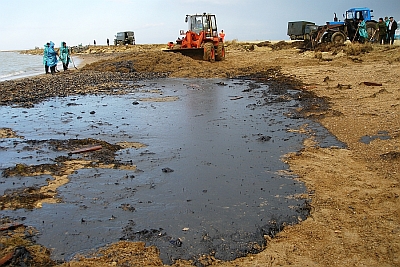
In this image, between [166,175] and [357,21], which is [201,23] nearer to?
[357,21]

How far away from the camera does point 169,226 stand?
3.96 metres

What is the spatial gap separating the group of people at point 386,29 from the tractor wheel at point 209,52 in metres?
11.8

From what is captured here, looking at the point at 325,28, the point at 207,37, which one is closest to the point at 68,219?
the point at 207,37

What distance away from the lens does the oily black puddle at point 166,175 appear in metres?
3.80

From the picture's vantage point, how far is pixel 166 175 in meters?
5.38

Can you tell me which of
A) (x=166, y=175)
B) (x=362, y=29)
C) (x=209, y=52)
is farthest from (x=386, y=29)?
(x=166, y=175)

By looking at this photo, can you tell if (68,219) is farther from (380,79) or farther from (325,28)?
(325,28)

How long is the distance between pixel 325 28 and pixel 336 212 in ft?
83.3

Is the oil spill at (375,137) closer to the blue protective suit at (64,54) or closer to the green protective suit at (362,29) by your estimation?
the blue protective suit at (64,54)

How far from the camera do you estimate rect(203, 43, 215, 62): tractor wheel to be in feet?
70.7

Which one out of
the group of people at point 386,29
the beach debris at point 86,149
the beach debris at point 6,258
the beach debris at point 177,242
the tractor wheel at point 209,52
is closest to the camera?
the beach debris at point 6,258

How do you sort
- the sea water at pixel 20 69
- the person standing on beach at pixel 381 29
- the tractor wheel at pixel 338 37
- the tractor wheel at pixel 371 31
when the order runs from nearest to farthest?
the sea water at pixel 20 69 < the person standing on beach at pixel 381 29 < the tractor wheel at pixel 338 37 < the tractor wheel at pixel 371 31

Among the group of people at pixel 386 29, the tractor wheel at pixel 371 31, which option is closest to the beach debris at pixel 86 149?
the group of people at pixel 386 29

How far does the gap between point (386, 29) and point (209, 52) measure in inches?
501
